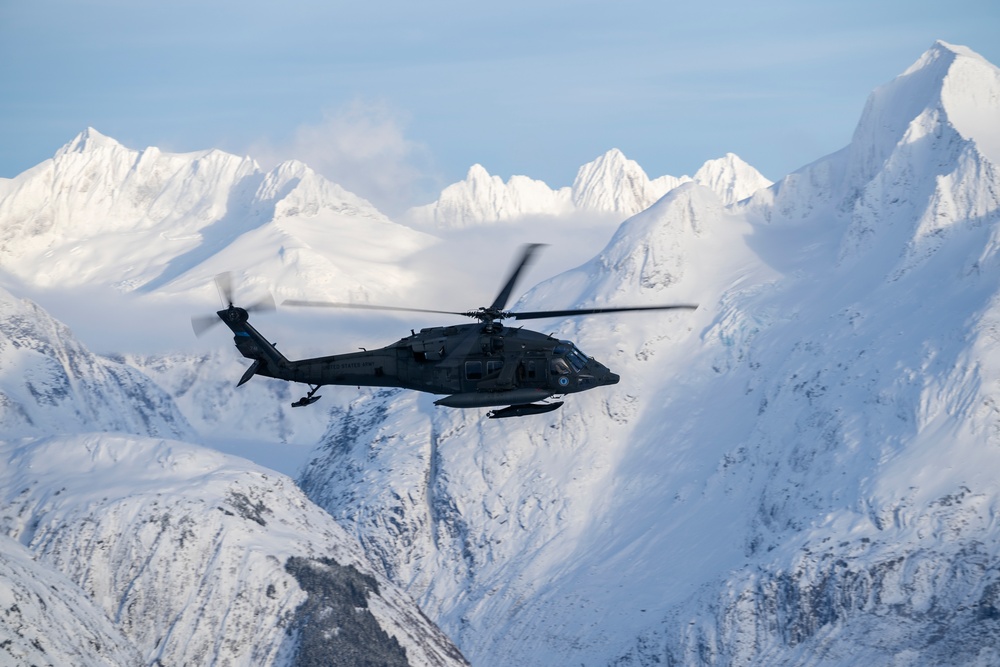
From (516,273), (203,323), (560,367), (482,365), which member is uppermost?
(203,323)

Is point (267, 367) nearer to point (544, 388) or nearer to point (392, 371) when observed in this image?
point (392, 371)

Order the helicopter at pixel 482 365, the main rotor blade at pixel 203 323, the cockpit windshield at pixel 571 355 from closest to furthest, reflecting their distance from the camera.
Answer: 1. the helicopter at pixel 482 365
2. the main rotor blade at pixel 203 323
3. the cockpit windshield at pixel 571 355

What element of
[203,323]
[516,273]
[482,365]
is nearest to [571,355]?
[482,365]

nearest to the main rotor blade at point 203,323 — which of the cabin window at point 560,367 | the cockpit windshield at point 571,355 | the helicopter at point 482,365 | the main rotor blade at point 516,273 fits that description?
the helicopter at point 482,365

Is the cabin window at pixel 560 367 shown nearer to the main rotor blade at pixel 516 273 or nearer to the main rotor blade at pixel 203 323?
the main rotor blade at pixel 516 273

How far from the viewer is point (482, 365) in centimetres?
12512

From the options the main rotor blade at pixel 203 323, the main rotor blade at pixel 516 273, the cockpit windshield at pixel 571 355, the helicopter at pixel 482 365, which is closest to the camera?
the main rotor blade at pixel 516 273

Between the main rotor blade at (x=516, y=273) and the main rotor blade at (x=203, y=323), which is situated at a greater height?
the main rotor blade at (x=203, y=323)

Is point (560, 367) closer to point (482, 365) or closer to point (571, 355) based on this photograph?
point (571, 355)

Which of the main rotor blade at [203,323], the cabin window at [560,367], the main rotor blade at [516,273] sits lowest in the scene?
the cabin window at [560,367]

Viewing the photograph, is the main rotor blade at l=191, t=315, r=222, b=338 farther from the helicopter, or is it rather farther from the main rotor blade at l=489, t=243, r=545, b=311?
the main rotor blade at l=489, t=243, r=545, b=311

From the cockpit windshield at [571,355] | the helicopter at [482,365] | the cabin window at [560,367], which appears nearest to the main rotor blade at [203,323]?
the helicopter at [482,365]

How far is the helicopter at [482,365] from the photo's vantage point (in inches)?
4882

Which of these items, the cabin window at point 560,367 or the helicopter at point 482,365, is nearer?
the helicopter at point 482,365
